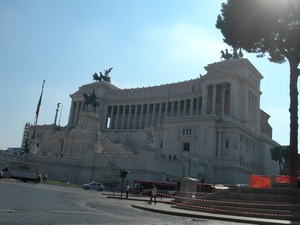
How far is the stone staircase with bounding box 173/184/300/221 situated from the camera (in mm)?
17984

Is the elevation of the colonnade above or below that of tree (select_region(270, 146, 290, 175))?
above

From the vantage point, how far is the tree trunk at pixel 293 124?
2375 cm

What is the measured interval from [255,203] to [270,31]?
47.4 ft

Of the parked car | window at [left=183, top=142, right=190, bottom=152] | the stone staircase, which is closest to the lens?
the stone staircase

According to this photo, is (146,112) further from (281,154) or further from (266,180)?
(266,180)

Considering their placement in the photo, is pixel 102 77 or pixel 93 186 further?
pixel 102 77

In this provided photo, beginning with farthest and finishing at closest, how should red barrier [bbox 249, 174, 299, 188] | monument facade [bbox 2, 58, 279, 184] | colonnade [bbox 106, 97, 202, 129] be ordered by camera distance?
colonnade [bbox 106, 97, 202, 129] < monument facade [bbox 2, 58, 279, 184] < red barrier [bbox 249, 174, 299, 188]

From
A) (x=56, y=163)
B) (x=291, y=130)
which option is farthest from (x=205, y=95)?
(x=291, y=130)

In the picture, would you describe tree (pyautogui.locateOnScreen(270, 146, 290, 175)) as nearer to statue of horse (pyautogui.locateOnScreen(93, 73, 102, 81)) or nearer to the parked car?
the parked car

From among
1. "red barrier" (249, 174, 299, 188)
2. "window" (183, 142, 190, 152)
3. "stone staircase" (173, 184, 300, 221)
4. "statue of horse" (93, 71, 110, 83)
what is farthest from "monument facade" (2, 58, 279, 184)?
"stone staircase" (173, 184, 300, 221)

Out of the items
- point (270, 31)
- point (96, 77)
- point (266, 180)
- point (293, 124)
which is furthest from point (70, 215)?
point (96, 77)

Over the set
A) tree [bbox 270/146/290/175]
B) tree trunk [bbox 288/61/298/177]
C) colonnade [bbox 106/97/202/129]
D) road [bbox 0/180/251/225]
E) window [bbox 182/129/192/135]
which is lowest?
road [bbox 0/180/251/225]

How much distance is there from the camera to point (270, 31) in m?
27.1

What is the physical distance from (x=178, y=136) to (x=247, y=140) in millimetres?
13485
